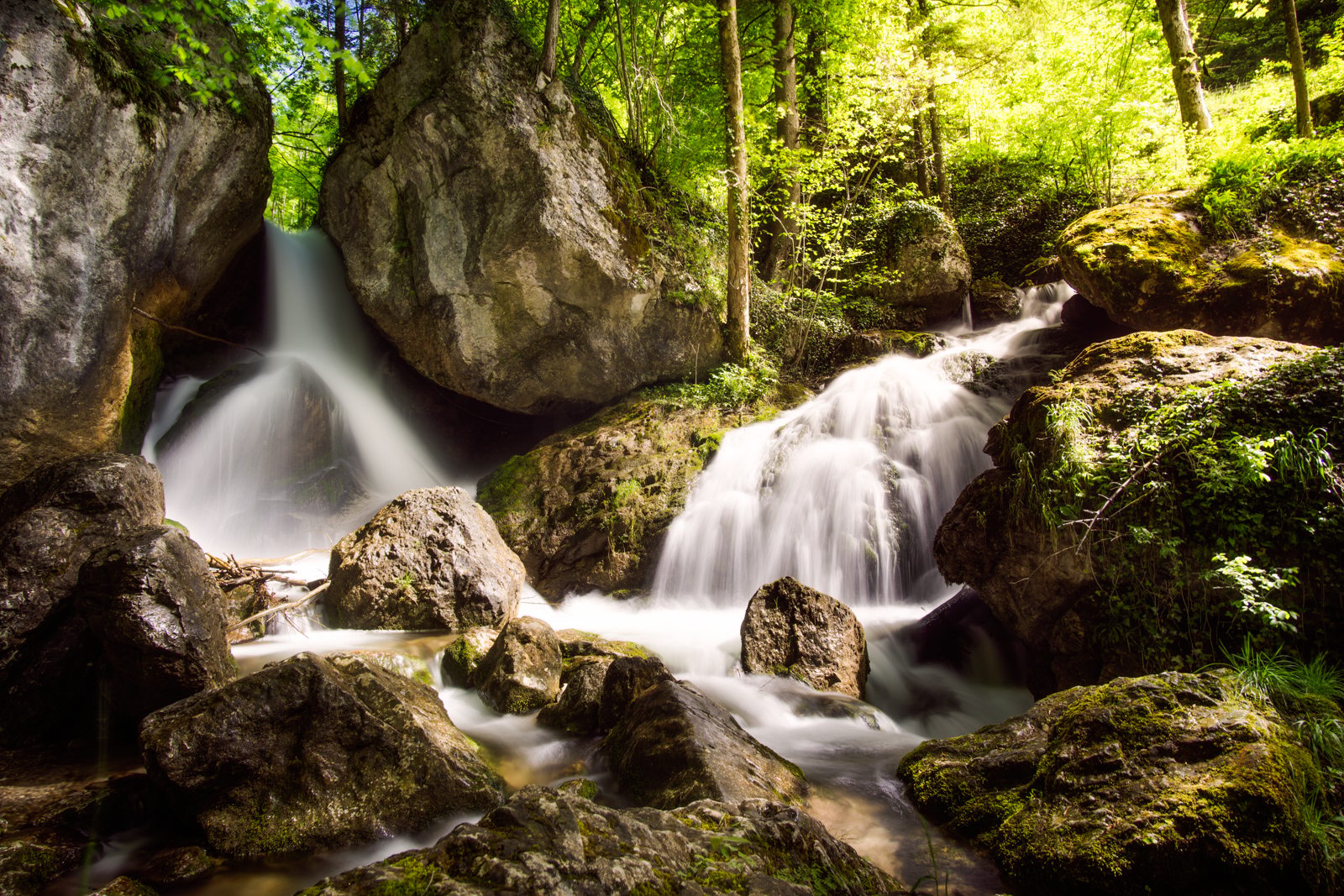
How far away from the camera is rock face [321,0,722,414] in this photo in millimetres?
9172

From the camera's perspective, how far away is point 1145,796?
2.48 m

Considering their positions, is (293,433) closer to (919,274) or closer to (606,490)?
(606,490)

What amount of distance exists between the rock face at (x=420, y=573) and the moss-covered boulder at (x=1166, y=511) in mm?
4749

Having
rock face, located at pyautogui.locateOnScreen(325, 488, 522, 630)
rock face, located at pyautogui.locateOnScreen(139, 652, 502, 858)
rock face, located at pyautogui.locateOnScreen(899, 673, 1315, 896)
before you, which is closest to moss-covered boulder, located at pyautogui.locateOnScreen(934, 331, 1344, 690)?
rock face, located at pyautogui.locateOnScreen(899, 673, 1315, 896)

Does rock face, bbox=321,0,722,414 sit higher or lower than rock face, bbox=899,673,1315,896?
higher

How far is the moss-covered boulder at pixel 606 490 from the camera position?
851 cm

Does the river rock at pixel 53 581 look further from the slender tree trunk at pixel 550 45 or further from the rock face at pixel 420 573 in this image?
the slender tree trunk at pixel 550 45

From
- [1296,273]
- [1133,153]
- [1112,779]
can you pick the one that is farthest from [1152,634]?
[1133,153]

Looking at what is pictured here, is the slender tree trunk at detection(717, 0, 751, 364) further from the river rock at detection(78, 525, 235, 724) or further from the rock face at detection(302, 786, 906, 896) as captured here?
the rock face at detection(302, 786, 906, 896)

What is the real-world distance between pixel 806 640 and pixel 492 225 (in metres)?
7.36

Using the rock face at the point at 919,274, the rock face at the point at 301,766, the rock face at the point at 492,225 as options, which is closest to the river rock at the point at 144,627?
the rock face at the point at 301,766

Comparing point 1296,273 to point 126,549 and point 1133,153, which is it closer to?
point 1133,153

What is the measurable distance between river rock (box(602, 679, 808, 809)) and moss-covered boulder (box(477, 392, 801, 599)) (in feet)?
14.4

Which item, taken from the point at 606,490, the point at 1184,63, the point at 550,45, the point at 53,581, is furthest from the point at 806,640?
the point at 1184,63
